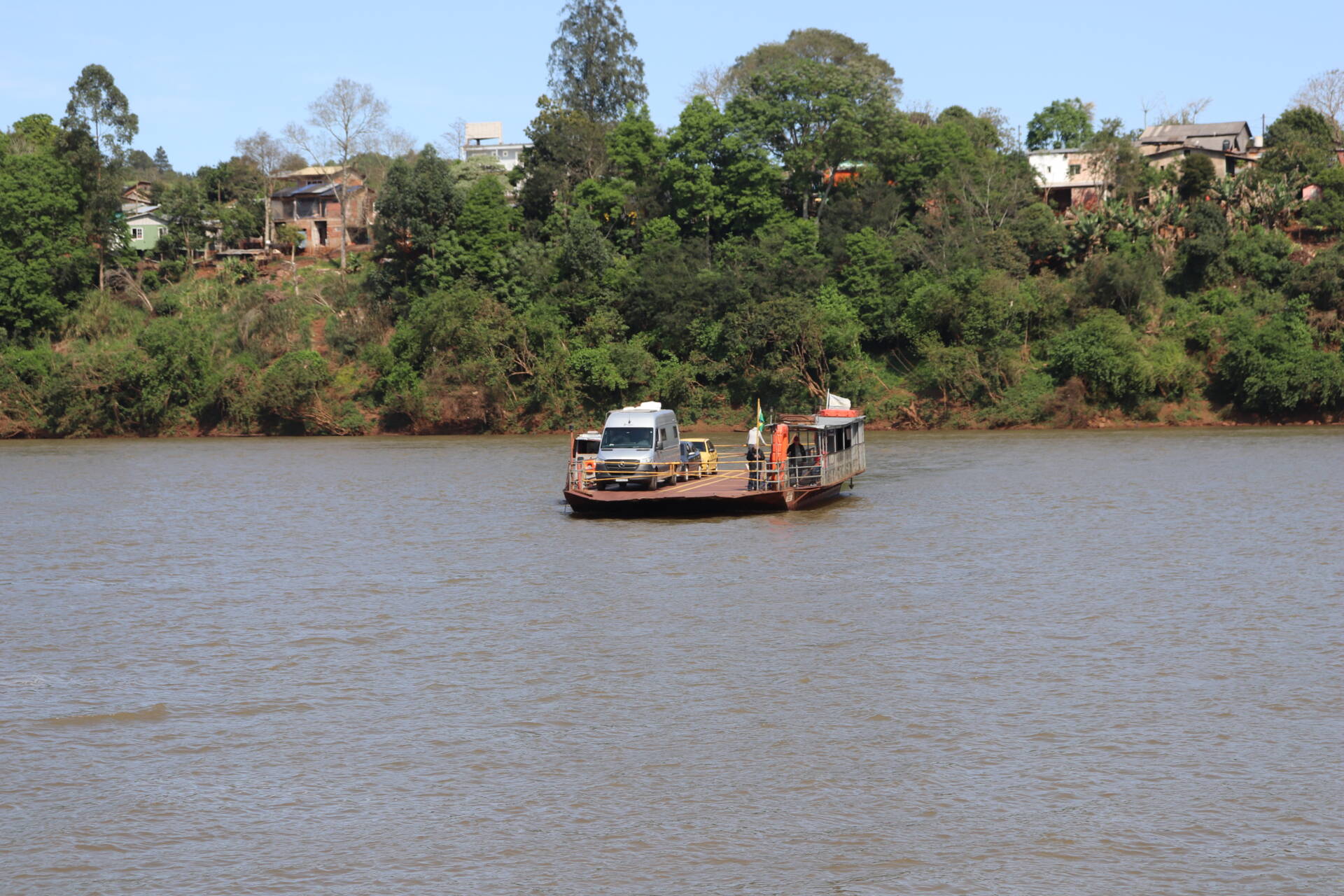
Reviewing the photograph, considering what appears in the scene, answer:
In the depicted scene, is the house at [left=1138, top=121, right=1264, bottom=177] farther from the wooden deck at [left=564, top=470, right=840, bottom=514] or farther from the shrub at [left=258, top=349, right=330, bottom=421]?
the wooden deck at [left=564, top=470, right=840, bottom=514]

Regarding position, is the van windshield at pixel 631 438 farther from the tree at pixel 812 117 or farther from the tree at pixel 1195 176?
the tree at pixel 1195 176

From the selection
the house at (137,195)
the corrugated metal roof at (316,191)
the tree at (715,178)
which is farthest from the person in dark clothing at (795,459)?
the house at (137,195)

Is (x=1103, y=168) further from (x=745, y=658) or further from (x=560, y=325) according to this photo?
(x=745, y=658)

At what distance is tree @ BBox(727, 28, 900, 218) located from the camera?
7294cm

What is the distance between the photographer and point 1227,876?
37.4 feet

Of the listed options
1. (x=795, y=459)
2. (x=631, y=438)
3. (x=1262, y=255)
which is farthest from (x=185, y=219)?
(x=1262, y=255)

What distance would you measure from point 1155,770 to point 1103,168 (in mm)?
66556

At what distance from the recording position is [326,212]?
8925 cm

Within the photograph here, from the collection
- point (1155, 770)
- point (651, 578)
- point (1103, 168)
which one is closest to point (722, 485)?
point (651, 578)

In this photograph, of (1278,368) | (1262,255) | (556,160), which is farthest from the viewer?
(556,160)

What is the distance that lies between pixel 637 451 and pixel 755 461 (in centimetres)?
308

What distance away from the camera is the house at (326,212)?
8881 centimetres

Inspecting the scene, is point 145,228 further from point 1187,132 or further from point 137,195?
point 1187,132

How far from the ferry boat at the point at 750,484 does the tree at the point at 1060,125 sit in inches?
2686
